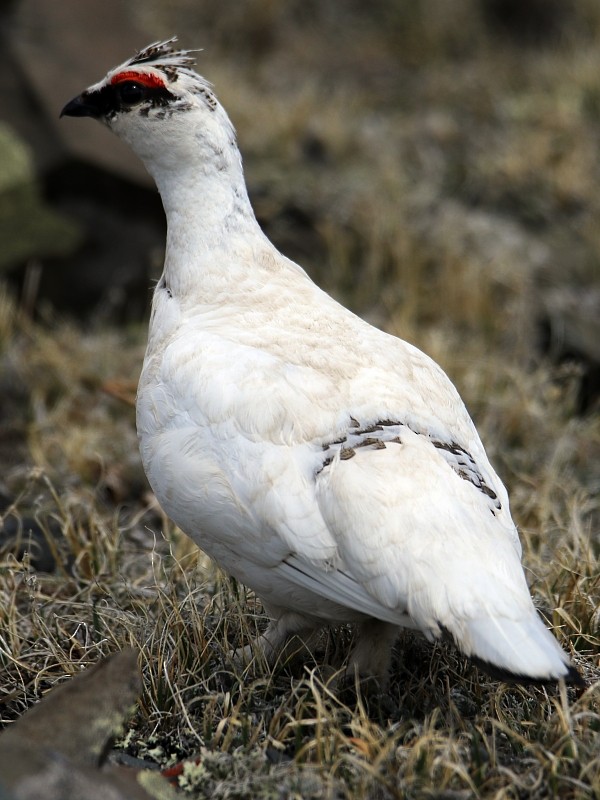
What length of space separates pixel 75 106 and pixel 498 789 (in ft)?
8.22

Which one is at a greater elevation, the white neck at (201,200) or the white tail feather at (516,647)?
the white neck at (201,200)

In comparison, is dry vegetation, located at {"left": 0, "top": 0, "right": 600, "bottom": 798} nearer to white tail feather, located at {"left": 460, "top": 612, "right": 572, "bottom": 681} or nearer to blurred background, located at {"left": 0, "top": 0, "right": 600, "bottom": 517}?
blurred background, located at {"left": 0, "top": 0, "right": 600, "bottom": 517}

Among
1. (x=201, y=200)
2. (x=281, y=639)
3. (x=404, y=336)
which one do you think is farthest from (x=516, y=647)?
(x=404, y=336)

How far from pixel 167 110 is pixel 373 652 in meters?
1.79

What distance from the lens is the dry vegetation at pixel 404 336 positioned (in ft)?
8.43

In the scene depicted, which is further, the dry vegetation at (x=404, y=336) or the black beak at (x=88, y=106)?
the black beak at (x=88, y=106)

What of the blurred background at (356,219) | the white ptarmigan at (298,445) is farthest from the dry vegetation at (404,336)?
the white ptarmigan at (298,445)

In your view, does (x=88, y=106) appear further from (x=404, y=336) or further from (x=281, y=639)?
(x=404, y=336)

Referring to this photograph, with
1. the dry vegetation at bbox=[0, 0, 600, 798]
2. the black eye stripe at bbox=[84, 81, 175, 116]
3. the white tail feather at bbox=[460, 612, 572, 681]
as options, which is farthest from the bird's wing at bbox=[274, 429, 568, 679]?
the black eye stripe at bbox=[84, 81, 175, 116]

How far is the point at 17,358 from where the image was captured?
529 centimetres

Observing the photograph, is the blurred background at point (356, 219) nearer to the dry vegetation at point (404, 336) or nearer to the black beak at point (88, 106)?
the dry vegetation at point (404, 336)

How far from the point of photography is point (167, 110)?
3242mm

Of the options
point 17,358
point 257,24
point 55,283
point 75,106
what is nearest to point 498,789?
point 75,106

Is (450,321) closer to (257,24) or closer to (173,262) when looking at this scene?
(173,262)
